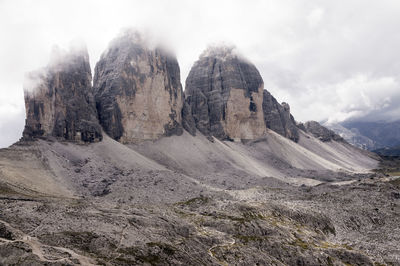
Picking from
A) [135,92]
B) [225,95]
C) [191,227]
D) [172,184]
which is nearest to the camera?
[191,227]

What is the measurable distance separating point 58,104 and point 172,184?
49.2 meters

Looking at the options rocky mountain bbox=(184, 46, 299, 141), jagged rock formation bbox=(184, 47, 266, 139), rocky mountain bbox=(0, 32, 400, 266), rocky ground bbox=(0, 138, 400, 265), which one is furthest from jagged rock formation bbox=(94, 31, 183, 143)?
rocky ground bbox=(0, 138, 400, 265)

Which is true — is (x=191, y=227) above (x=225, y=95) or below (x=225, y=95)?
below

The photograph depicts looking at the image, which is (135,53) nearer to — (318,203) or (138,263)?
(318,203)

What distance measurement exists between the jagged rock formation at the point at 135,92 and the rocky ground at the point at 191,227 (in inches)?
1571

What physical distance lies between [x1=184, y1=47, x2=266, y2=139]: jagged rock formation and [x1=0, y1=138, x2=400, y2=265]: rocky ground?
8650cm

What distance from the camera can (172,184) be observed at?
8319 centimetres

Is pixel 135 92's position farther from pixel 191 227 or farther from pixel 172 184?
pixel 191 227

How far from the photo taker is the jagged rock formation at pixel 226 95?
168 metres

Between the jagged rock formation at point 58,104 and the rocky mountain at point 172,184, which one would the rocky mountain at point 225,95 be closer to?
the rocky mountain at point 172,184

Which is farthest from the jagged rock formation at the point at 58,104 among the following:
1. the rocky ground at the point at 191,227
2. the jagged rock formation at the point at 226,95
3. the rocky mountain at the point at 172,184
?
the jagged rock formation at the point at 226,95

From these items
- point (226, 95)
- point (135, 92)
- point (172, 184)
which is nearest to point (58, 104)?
point (135, 92)

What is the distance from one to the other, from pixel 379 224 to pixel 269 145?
109807 millimetres

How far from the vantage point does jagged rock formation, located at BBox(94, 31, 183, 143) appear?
393ft
